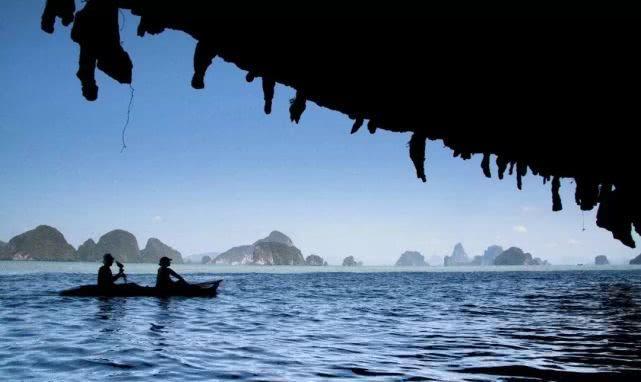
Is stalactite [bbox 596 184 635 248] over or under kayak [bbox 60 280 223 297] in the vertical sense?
over

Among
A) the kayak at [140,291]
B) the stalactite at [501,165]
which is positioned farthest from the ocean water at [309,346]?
the stalactite at [501,165]

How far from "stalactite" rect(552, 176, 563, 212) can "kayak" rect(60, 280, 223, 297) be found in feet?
67.6

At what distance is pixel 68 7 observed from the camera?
1737mm

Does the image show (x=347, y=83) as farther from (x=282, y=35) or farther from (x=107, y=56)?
(x=107, y=56)

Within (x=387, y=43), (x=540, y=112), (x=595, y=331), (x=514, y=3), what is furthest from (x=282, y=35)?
(x=595, y=331)

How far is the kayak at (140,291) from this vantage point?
70.0 feet

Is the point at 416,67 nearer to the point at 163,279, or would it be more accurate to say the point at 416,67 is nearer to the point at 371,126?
the point at 371,126

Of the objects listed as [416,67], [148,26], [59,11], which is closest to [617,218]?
[416,67]

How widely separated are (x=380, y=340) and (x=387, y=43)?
10.5 meters

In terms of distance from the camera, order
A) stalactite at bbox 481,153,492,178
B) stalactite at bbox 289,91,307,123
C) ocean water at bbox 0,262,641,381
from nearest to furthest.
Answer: stalactite at bbox 289,91,307,123, stalactite at bbox 481,153,492,178, ocean water at bbox 0,262,641,381

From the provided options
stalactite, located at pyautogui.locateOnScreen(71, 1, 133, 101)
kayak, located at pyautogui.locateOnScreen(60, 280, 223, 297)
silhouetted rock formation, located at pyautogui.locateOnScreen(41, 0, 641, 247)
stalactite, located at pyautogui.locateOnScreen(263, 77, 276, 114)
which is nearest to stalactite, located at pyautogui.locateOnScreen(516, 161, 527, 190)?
silhouetted rock formation, located at pyautogui.locateOnScreen(41, 0, 641, 247)

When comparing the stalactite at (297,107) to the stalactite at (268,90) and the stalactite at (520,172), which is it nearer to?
the stalactite at (268,90)

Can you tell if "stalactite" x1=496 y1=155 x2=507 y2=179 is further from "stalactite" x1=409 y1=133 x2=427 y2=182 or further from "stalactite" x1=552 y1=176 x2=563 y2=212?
"stalactite" x1=409 y1=133 x2=427 y2=182

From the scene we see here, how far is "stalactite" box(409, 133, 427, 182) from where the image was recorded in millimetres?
3393
